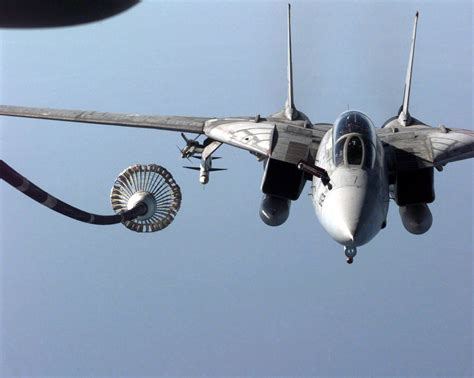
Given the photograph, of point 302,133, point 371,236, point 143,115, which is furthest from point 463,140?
point 143,115

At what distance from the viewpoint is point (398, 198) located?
2330cm

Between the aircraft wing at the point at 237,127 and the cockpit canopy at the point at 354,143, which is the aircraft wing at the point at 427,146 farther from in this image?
the cockpit canopy at the point at 354,143

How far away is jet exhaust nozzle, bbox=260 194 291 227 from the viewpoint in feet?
78.8

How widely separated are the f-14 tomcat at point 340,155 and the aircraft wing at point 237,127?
0.04m

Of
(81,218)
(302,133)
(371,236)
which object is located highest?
(302,133)

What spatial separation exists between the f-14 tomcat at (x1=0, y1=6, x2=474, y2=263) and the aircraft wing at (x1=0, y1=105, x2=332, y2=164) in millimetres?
39

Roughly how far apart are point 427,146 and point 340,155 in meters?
6.13

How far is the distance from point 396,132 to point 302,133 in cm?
383

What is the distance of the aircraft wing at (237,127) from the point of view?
79.2 feet

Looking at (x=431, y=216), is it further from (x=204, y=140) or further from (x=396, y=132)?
(x=204, y=140)

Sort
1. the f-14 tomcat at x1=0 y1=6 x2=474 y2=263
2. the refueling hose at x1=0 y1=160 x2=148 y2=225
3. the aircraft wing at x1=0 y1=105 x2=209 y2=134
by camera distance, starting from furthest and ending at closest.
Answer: the aircraft wing at x1=0 y1=105 x2=209 y2=134 → the refueling hose at x1=0 y1=160 x2=148 y2=225 → the f-14 tomcat at x1=0 y1=6 x2=474 y2=263

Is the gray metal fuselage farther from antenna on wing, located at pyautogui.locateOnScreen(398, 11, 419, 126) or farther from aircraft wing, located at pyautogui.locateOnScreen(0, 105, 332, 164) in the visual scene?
antenna on wing, located at pyautogui.locateOnScreen(398, 11, 419, 126)

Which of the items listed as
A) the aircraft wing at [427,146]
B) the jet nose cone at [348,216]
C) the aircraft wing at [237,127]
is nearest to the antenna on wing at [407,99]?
the aircraft wing at [427,146]

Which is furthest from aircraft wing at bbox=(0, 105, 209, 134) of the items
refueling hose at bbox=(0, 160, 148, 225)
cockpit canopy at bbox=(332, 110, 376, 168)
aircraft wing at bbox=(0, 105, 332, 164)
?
cockpit canopy at bbox=(332, 110, 376, 168)
